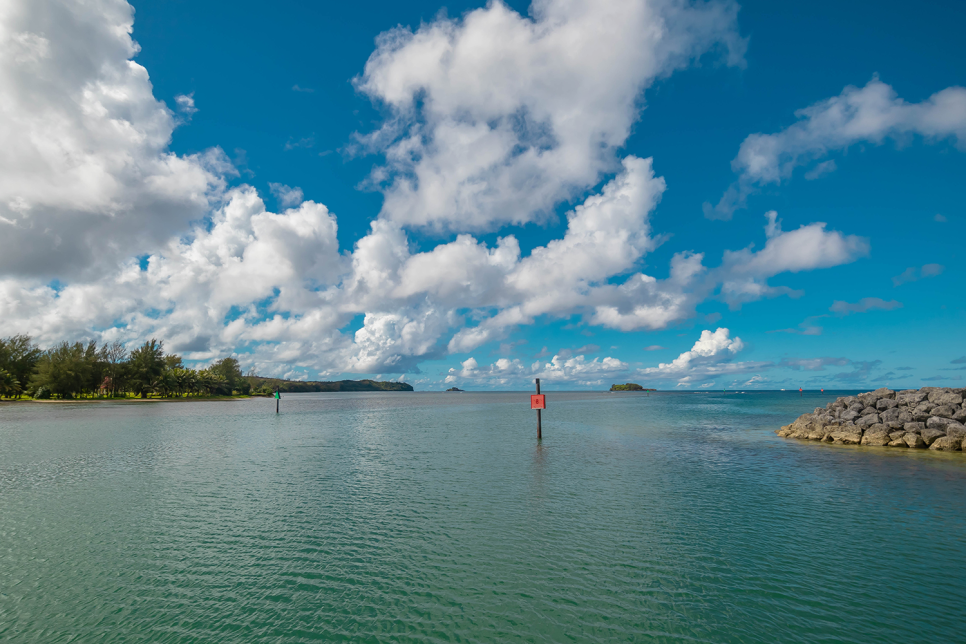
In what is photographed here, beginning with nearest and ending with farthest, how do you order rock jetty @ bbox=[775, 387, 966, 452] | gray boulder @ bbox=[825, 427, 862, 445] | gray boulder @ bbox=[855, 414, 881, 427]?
rock jetty @ bbox=[775, 387, 966, 452] → gray boulder @ bbox=[825, 427, 862, 445] → gray boulder @ bbox=[855, 414, 881, 427]

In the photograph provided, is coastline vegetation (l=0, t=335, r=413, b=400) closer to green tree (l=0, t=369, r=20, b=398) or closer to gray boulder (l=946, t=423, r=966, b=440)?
green tree (l=0, t=369, r=20, b=398)

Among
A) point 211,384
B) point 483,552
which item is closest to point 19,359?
point 211,384

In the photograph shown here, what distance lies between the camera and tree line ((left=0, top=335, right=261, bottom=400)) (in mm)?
118250

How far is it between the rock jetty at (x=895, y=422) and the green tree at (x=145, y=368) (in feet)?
537

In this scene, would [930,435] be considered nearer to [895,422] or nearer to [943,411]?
[895,422]

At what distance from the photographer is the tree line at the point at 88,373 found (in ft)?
388

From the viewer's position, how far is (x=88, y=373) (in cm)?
12469

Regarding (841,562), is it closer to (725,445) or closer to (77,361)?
(725,445)

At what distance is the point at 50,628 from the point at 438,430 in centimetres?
4406

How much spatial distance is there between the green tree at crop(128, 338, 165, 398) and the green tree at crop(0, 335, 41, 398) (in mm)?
22356

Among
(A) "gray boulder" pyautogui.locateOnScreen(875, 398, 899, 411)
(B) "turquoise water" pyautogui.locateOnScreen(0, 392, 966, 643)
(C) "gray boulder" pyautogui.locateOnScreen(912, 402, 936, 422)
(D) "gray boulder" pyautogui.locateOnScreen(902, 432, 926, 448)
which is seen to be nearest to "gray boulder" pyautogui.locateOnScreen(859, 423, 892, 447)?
(D) "gray boulder" pyautogui.locateOnScreen(902, 432, 926, 448)

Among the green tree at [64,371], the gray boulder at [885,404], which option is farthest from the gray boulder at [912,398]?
the green tree at [64,371]

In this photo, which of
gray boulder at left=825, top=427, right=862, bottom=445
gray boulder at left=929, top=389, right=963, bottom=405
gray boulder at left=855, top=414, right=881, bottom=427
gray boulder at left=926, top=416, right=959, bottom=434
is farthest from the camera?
gray boulder at left=855, top=414, right=881, bottom=427

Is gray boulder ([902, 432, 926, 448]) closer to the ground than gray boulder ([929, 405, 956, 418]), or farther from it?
closer to the ground
